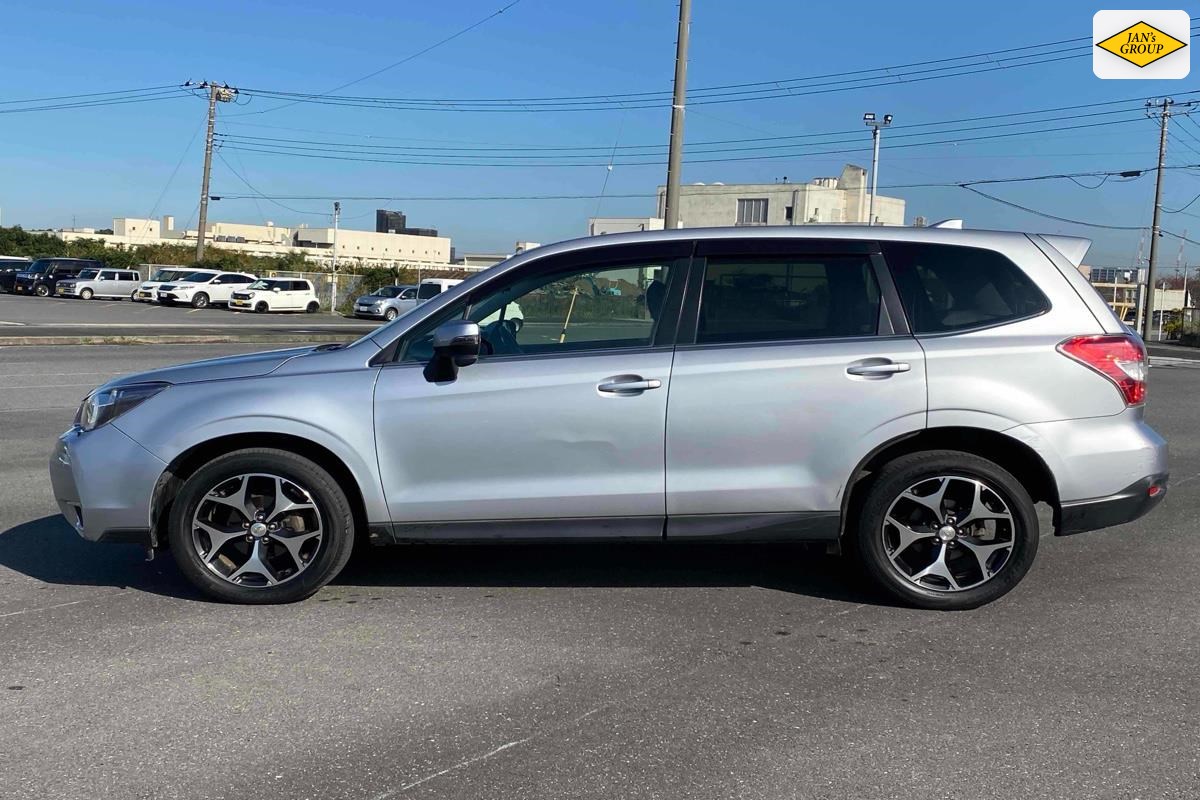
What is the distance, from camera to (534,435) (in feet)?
17.0

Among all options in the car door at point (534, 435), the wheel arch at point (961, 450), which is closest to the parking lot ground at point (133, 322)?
the car door at point (534, 435)

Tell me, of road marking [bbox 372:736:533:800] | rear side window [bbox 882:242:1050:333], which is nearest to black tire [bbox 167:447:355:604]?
road marking [bbox 372:736:533:800]

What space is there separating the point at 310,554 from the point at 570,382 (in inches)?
57.3

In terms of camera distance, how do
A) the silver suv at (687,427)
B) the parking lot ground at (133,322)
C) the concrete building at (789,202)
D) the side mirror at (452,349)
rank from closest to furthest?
the side mirror at (452,349) < the silver suv at (687,427) < the parking lot ground at (133,322) < the concrete building at (789,202)

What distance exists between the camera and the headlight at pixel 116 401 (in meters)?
5.32

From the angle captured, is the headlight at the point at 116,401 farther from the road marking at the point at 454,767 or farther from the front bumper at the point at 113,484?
the road marking at the point at 454,767

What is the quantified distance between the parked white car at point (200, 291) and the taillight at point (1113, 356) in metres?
47.5

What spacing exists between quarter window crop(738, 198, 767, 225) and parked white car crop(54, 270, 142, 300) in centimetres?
4102

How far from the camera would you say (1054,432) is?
5223mm

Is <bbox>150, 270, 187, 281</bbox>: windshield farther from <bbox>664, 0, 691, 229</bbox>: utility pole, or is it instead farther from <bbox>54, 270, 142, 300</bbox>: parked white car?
<bbox>664, 0, 691, 229</bbox>: utility pole

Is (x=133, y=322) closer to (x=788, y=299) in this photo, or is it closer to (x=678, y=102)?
(x=678, y=102)

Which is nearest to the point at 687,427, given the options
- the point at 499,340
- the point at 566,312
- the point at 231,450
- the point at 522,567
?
the point at 566,312

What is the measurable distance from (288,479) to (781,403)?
227 centimetres

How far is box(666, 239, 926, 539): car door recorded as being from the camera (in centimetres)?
516
